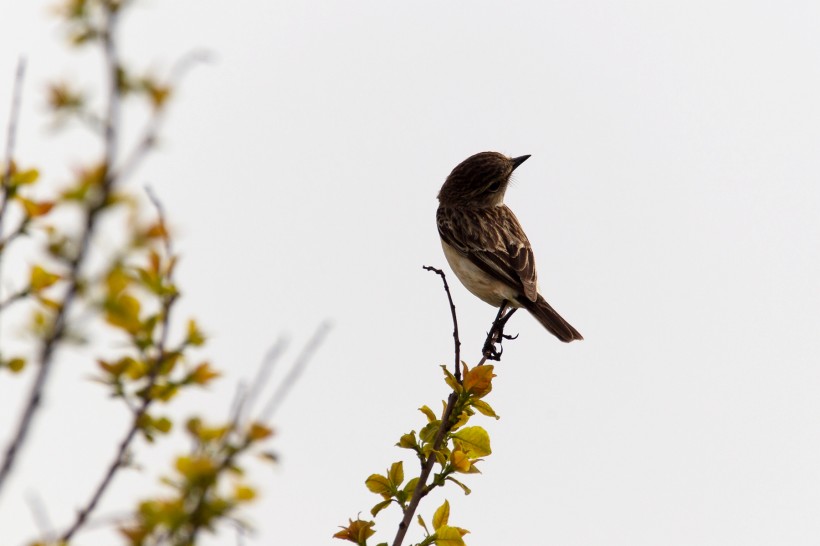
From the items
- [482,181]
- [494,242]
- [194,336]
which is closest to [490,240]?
[494,242]

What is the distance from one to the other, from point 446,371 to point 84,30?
8.86 ft

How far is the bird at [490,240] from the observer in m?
10.5

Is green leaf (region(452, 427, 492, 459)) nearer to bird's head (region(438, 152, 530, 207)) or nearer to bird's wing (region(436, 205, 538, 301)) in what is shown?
bird's wing (region(436, 205, 538, 301))

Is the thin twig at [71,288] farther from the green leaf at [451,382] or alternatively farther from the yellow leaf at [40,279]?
the green leaf at [451,382]

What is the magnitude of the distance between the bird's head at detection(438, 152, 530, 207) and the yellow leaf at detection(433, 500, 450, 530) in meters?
8.43

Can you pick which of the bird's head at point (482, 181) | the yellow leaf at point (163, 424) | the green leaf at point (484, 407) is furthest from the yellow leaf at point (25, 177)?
the bird's head at point (482, 181)

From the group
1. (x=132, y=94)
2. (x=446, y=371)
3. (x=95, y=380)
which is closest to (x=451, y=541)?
(x=446, y=371)

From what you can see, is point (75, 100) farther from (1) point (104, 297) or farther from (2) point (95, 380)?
(2) point (95, 380)

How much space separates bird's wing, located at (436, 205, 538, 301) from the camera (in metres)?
10.7

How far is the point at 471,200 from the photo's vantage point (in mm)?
13062

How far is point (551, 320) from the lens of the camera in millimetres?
10258

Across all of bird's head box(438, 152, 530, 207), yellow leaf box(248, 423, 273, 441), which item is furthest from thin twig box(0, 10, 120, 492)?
bird's head box(438, 152, 530, 207)

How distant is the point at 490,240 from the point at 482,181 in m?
1.74

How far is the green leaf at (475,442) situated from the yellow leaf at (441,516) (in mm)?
255
